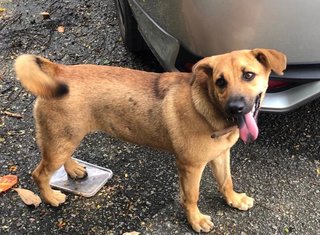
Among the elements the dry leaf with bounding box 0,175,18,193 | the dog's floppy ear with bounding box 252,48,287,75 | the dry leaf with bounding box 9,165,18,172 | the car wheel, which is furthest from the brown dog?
the car wheel

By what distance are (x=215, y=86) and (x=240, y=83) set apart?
15cm

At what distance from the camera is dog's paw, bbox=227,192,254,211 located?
340 cm

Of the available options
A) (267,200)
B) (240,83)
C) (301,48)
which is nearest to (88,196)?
(267,200)

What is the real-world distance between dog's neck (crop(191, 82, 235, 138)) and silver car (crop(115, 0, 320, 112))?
41cm

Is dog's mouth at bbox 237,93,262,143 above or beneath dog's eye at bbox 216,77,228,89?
beneath

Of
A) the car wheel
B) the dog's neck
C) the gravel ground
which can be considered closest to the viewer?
the dog's neck

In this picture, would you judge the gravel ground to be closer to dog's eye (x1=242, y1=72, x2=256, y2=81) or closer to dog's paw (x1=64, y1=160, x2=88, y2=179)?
dog's paw (x1=64, y1=160, x2=88, y2=179)

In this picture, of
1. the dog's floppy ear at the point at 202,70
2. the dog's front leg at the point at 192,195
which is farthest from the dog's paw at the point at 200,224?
the dog's floppy ear at the point at 202,70

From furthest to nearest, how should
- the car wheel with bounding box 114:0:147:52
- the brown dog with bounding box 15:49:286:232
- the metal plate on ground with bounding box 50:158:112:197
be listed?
1. the car wheel with bounding box 114:0:147:52
2. the metal plate on ground with bounding box 50:158:112:197
3. the brown dog with bounding box 15:49:286:232

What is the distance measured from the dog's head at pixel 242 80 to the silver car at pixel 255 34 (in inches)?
11.8

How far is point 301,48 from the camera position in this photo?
3.09 metres

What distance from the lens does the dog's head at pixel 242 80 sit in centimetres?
271

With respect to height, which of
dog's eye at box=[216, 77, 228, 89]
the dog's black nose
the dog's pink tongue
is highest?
dog's eye at box=[216, 77, 228, 89]

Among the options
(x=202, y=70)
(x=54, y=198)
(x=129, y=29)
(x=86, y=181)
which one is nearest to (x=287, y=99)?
(x=202, y=70)
